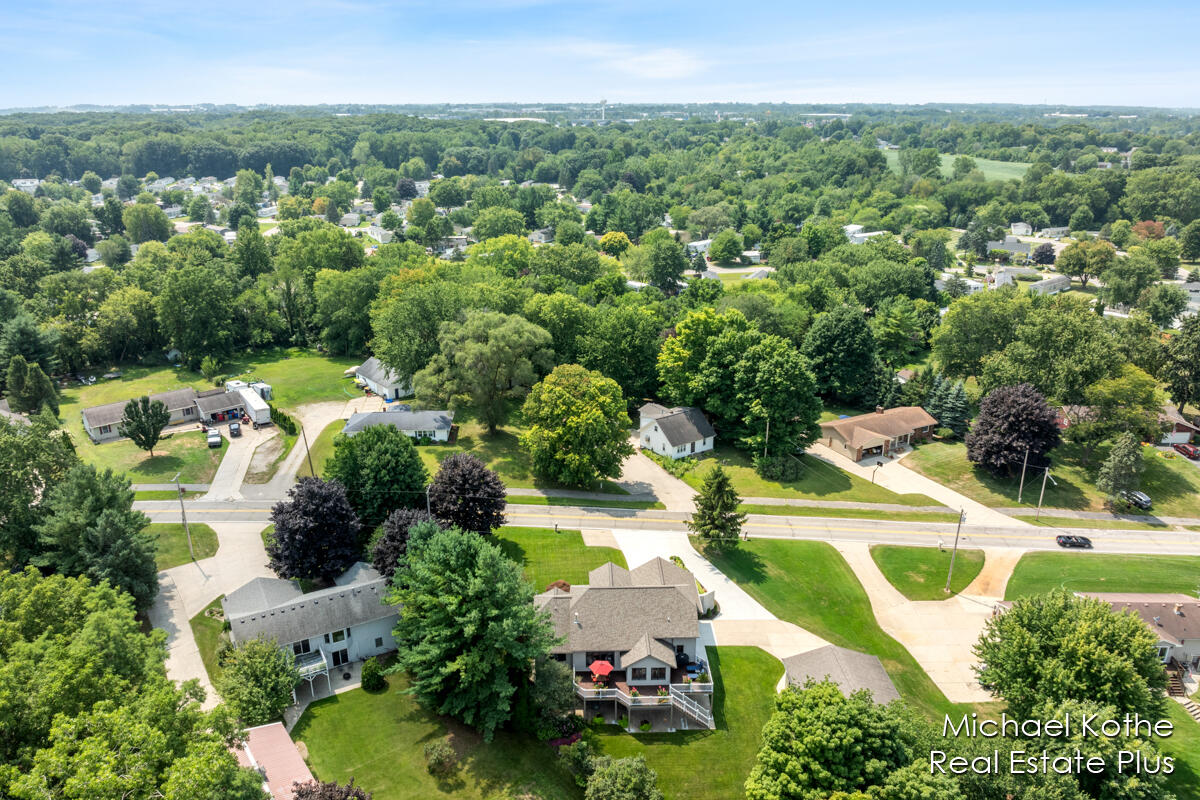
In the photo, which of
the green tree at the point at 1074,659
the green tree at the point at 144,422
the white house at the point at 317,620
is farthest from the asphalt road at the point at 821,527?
the green tree at the point at 1074,659

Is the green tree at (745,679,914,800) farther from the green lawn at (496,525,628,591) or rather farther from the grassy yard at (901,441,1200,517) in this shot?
the grassy yard at (901,441,1200,517)

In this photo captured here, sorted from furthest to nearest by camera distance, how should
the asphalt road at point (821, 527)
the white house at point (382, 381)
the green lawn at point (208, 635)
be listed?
1. the white house at point (382, 381)
2. the asphalt road at point (821, 527)
3. the green lawn at point (208, 635)

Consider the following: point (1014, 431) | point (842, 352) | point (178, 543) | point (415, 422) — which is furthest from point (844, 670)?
point (842, 352)

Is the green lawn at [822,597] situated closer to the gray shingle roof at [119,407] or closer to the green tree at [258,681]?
the green tree at [258,681]

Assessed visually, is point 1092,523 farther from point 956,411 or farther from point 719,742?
point 719,742

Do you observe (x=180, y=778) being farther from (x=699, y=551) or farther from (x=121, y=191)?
(x=121, y=191)
